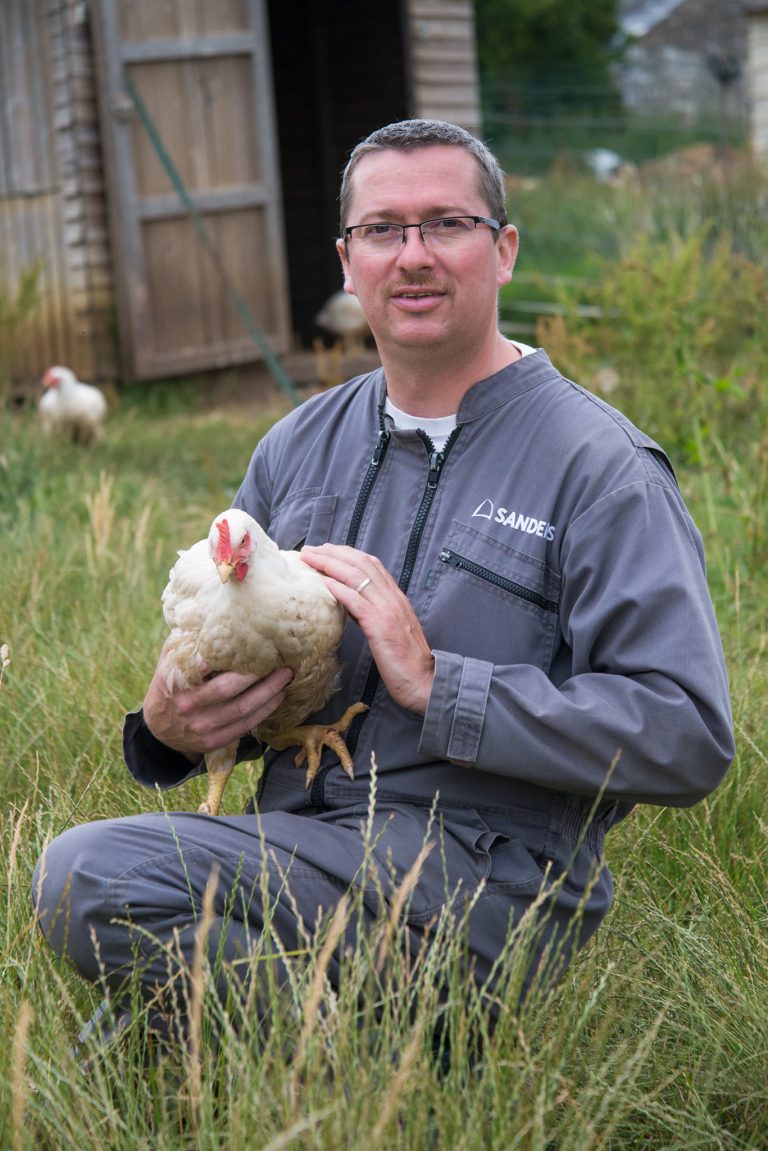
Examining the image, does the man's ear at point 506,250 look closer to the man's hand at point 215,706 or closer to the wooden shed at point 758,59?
the man's hand at point 215,706

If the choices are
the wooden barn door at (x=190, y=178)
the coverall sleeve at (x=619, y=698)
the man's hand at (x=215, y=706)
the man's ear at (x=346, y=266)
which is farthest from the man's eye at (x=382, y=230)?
the wooden barn door at (x=190, y=178)

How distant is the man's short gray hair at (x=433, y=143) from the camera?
2.59 m

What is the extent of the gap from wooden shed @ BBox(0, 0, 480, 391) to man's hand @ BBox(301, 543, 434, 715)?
6.49 metres

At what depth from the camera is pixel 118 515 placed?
6117 mm

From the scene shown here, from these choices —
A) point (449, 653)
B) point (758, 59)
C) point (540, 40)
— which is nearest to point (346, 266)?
point (449, 653)

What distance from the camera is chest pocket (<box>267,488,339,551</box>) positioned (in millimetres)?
2734

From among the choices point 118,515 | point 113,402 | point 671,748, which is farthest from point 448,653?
point 113,402

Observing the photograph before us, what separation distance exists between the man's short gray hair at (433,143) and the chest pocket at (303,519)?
0.53 m

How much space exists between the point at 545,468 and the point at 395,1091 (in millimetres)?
1199

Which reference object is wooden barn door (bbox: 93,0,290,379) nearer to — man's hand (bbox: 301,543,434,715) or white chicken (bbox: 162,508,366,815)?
white chicken (bbox: 162,508,366,815)

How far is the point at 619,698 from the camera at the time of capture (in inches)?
88.3

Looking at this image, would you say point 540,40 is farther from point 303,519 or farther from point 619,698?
point 619,698

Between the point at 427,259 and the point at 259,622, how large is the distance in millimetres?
742

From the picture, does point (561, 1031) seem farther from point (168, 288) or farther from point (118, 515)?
point (168, 288)
